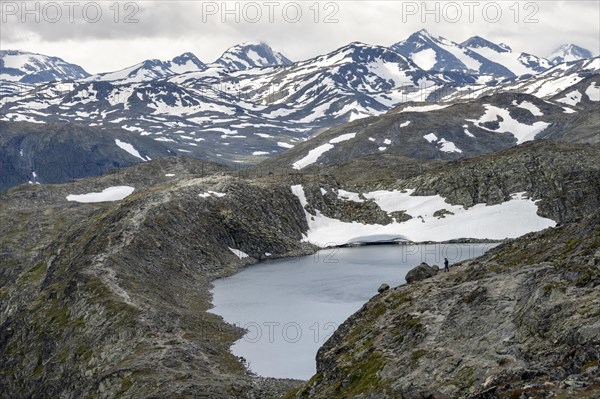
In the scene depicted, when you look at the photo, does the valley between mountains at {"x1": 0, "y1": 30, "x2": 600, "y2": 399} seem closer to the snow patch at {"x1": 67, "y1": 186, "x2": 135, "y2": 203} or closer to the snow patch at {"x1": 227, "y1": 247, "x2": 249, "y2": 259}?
the snow patch at {"x1": 227, "y1": 247, "x2": 249, "y2": 259}

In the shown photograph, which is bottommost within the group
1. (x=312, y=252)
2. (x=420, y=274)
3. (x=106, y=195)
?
(x=312, y=252)

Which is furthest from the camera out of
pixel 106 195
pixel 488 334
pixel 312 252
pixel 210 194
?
pixel 106 195

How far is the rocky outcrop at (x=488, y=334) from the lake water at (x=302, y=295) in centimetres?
1448

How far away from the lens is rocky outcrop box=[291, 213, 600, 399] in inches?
1130

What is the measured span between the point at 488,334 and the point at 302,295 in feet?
182

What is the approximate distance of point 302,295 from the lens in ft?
299

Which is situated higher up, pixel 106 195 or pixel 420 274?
pixel 420 274

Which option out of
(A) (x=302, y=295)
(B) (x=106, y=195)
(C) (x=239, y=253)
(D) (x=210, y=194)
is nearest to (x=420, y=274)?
(A) (x=302, y=295)

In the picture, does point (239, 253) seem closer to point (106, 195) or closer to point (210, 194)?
point (210, 194)

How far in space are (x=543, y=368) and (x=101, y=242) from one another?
7935cm

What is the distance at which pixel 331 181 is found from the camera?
153 meters

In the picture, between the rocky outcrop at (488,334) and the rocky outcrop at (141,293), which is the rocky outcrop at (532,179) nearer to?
the rocky outcrop at (141,293)

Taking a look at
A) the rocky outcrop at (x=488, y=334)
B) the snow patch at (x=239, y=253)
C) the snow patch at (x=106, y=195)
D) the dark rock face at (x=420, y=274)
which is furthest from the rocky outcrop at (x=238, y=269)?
the snow patch at (x=106, y=195)

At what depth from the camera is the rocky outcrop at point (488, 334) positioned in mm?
28703
